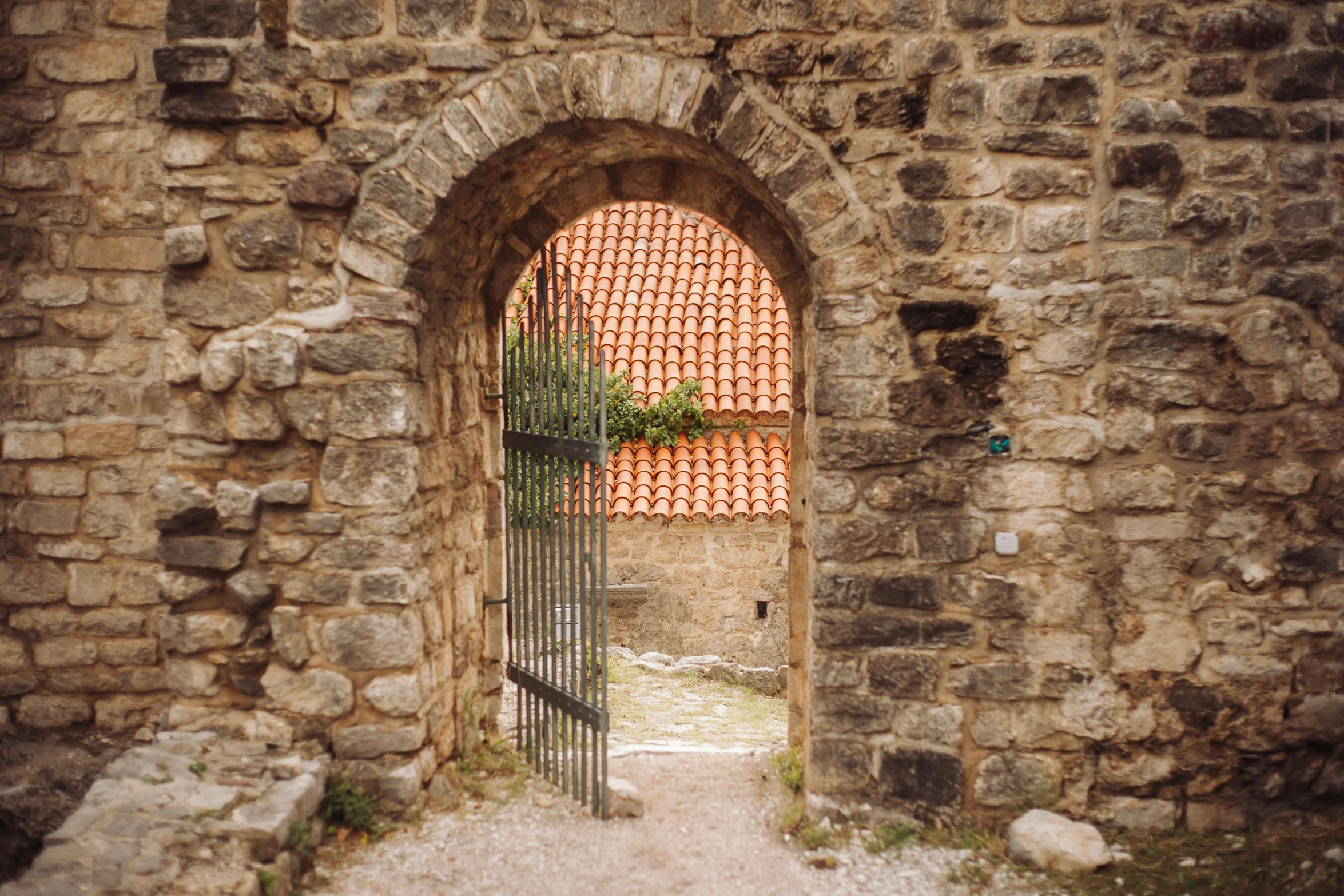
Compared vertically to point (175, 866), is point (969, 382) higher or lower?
higher

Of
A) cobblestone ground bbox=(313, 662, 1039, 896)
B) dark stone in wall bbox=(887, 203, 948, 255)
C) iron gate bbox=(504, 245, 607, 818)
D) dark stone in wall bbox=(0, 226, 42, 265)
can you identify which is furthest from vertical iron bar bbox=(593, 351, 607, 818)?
dark stone in wall bbox=(0, 226, 42, 265)

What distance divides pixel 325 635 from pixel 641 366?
562 centimetres

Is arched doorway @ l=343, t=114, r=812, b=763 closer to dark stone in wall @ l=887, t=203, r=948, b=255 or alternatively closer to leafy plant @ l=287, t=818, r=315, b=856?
dark stone in wall @ l=887, t=203, r=948, b=255

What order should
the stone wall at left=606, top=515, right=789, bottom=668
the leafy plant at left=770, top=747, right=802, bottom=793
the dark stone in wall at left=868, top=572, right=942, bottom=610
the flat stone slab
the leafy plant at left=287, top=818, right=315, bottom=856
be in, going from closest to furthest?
the flat stone slab
the leafy plant at left=287, top=818, right=315, bottom=856
the dark stone in wall at left=868, top=572, right=942, bottom=610
the leafy plant at left=770, top=747, right=802, bottom=793
the stone wall at left=606, top=515, right=789, bottom=668

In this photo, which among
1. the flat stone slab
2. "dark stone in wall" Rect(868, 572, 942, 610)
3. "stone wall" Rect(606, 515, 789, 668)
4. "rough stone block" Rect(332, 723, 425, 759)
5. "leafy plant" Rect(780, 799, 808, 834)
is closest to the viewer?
the flat stone slab

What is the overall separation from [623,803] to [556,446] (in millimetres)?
1550

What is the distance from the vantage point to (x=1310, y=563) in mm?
3201

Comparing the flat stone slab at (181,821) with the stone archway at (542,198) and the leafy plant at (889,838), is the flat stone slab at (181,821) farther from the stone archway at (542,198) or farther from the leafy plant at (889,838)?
the leafy plant at (889,838)

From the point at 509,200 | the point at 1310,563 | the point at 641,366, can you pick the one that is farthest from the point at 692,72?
the point at 641,366

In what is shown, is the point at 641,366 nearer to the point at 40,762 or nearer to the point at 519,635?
the point at 519,635

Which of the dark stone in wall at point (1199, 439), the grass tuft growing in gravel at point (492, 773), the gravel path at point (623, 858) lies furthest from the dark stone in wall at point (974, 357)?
the grass tuft growing in gravel at point (492, 773)

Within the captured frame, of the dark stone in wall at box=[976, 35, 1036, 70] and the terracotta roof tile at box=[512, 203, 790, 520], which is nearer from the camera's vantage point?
the dark stone in wall at box=[976, 35, 1036, 70]

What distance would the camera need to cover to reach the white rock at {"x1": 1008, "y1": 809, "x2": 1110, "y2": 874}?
306 centimetres

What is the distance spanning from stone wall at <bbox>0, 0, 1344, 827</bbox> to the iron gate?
699 millimetres
